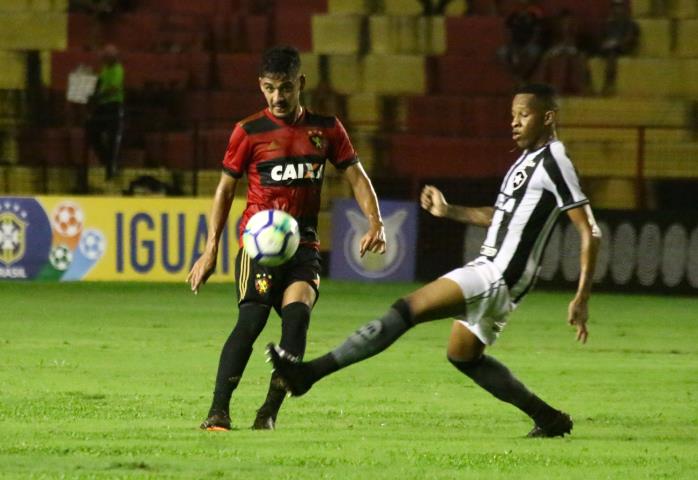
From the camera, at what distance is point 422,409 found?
9047 mm

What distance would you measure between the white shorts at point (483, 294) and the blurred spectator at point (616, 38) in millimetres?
16283

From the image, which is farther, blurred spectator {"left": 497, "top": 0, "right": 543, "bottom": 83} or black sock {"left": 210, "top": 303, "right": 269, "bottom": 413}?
blurred spectator {"left": 497, "top": 0, "right": 543, "bottom": 83}

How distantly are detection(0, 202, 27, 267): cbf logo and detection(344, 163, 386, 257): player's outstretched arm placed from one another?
445 inches

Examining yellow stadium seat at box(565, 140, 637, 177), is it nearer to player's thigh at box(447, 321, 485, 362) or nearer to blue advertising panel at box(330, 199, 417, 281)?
blue advertising panel at box(330, 199, 417, 281)

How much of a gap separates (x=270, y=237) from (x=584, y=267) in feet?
4.82

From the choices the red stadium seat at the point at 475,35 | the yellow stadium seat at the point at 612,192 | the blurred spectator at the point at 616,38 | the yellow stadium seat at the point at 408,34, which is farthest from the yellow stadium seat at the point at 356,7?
the yellow stadium seat at the point at 612,192

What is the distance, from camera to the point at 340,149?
817 cm

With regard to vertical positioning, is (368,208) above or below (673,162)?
above

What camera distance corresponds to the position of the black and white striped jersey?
7.52 metres

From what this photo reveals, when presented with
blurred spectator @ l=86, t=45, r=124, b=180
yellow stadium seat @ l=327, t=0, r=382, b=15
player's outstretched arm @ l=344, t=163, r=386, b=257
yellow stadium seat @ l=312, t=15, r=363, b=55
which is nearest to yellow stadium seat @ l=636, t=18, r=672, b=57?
yellow stadium seat @ l=327, t=0, r=382, b=15

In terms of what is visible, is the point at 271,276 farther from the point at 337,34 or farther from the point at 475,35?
the point at 337,34

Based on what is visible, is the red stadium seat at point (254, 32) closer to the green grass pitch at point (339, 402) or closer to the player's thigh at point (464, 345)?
the green grass pitch at point (339, 402)

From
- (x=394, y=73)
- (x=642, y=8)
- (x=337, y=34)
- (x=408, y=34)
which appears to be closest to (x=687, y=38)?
(x=642, y=8)

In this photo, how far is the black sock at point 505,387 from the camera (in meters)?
7.86
